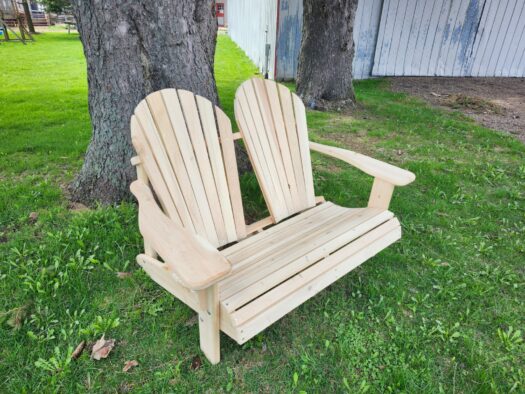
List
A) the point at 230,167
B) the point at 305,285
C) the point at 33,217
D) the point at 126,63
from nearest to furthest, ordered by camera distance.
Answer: the point at 305,285, the point at 230,167, the point at 126,63, the point at 33,217

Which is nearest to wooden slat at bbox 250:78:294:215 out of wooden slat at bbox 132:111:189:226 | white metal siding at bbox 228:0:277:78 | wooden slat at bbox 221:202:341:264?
wooden slat at bbox 221:202:341:264

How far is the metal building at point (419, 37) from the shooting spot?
7.48m

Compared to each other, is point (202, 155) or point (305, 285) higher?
point (202, 155)

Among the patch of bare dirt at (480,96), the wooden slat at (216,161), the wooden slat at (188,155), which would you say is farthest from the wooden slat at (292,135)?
the patch of bare dirt at (480,96)

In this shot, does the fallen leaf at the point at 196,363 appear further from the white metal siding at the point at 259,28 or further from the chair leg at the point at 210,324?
the white metal siding at the point at 259,28

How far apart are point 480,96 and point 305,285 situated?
7428 mm

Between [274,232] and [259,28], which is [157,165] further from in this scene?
[259,28]

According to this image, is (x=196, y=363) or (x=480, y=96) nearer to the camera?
(x=196, y=363)

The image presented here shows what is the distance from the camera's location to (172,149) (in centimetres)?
183

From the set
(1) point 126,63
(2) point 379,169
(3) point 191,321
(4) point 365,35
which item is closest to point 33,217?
(1) point 126,63

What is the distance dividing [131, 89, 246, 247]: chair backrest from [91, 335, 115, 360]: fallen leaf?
0.67m

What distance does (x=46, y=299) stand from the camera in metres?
1.88

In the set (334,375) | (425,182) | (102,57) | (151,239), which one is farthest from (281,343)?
(425,182)

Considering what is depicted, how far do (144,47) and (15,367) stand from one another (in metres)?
1.91
